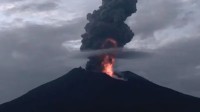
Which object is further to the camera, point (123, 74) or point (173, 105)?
point (123, 74)

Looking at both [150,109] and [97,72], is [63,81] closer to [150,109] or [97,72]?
[97,72]

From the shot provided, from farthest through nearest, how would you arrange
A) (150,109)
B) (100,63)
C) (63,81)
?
(63,81), (100,63), (150,109)

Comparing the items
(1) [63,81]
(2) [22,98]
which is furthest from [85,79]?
(2) [22,98]

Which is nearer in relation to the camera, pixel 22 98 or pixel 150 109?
pixel 150 109

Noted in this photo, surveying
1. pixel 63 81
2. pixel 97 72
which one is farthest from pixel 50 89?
pixel 97 72

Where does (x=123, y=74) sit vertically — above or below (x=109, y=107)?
above

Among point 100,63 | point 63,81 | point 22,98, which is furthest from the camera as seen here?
point 63,81

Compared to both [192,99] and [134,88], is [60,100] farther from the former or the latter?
[192,99]
